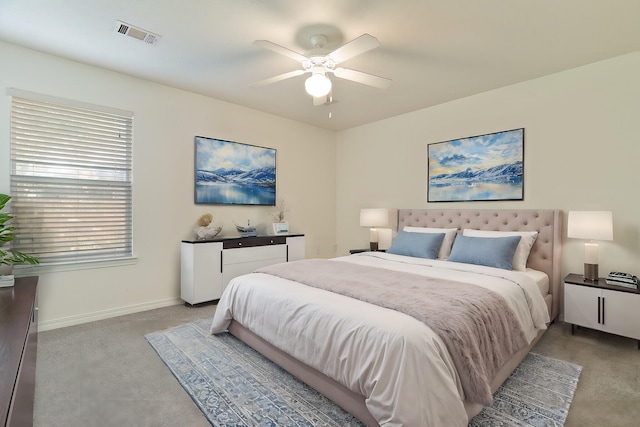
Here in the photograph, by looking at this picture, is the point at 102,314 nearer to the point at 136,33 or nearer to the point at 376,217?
the point at 136,33

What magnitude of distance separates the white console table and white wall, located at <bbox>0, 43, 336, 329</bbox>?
0.25 meters

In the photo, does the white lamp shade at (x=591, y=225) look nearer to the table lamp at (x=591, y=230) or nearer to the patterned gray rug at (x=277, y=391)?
the table lamp at (x=591, y=230)

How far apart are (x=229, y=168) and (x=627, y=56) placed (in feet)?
14.6

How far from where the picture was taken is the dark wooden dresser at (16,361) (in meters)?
0.99

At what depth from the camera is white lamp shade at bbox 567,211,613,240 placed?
273 centimetres

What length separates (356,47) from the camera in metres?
2.21

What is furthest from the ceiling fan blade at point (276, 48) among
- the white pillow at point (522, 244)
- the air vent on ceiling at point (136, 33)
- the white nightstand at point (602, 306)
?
the white nightstand at point (602, 306)

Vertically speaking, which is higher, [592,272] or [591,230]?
[591,230]

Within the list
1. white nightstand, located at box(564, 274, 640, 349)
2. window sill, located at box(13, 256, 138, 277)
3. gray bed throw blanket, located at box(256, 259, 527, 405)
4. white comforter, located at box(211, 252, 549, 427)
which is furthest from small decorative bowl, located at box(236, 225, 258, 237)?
white nightstand, located at box(564, 274, 640, 349)

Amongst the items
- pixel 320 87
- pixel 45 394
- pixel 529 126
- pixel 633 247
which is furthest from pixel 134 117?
pixel 633 247

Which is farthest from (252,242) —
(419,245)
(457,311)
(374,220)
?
(457,311)

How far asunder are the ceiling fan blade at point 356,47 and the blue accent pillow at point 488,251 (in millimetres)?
2231

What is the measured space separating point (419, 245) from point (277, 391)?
2.37 meters

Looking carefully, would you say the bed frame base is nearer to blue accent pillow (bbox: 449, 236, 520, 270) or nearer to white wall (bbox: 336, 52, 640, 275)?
blue accent pillow (bbox: 449, 236, 520, 270)
